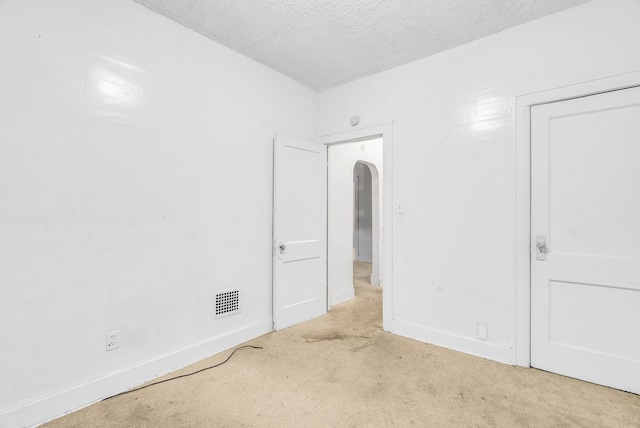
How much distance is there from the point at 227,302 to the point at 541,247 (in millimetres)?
2721

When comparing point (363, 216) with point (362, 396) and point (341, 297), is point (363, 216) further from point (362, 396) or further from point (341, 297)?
point (362, 396)

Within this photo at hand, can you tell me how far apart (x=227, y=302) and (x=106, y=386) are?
3.31ft

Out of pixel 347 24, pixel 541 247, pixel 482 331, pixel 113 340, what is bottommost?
pixel 482 331

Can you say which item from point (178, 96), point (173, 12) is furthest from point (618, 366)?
point (173, 12)

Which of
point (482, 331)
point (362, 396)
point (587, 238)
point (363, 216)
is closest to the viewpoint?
point (362, 396)

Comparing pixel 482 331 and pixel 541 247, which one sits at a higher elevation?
pixel 541 247

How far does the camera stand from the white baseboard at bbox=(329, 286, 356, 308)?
395 cm

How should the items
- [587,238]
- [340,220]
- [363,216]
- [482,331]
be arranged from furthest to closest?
[363,216], [340,220], [482,331], [587,238]

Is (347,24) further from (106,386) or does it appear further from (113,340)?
(106,386)

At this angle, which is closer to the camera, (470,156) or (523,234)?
(523,234)

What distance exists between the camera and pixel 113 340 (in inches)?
79.7

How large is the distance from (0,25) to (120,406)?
2382mm

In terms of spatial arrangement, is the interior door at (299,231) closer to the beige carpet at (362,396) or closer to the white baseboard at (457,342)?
the beige carpet at (362,396)

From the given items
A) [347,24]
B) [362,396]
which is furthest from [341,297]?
[347,24]
